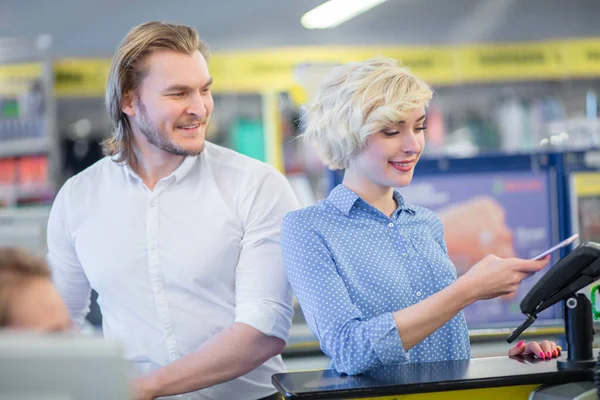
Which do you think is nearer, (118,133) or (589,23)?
(118,133)

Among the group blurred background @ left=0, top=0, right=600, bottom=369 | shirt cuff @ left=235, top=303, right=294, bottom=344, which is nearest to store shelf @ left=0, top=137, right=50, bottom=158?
blurred background @ left=0, top=0, right=600, bottom=369

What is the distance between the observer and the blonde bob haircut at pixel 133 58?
2.30 m

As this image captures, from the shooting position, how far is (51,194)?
777 centimetres

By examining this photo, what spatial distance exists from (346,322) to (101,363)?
3.42 feet

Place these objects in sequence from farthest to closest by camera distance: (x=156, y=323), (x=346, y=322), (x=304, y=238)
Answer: (x=156, y=323)
(x=304, y=238)
(x=346, y=322)

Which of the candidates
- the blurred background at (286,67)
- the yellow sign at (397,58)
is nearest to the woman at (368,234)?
the blurred background at (286,67)

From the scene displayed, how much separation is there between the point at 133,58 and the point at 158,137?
23 centimetres

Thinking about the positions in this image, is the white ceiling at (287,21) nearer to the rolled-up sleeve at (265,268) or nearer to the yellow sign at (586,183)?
the yellow sign at (586,183)

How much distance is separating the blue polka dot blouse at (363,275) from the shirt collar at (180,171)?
0.40m

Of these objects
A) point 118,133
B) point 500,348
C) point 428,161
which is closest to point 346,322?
point 118,133

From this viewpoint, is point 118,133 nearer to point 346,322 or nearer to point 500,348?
point 346,322

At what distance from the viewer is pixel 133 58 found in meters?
2.31

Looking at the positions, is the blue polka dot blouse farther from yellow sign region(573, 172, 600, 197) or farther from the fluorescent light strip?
the fluorescent light strip

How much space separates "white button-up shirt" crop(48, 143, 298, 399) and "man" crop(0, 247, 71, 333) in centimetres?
86
